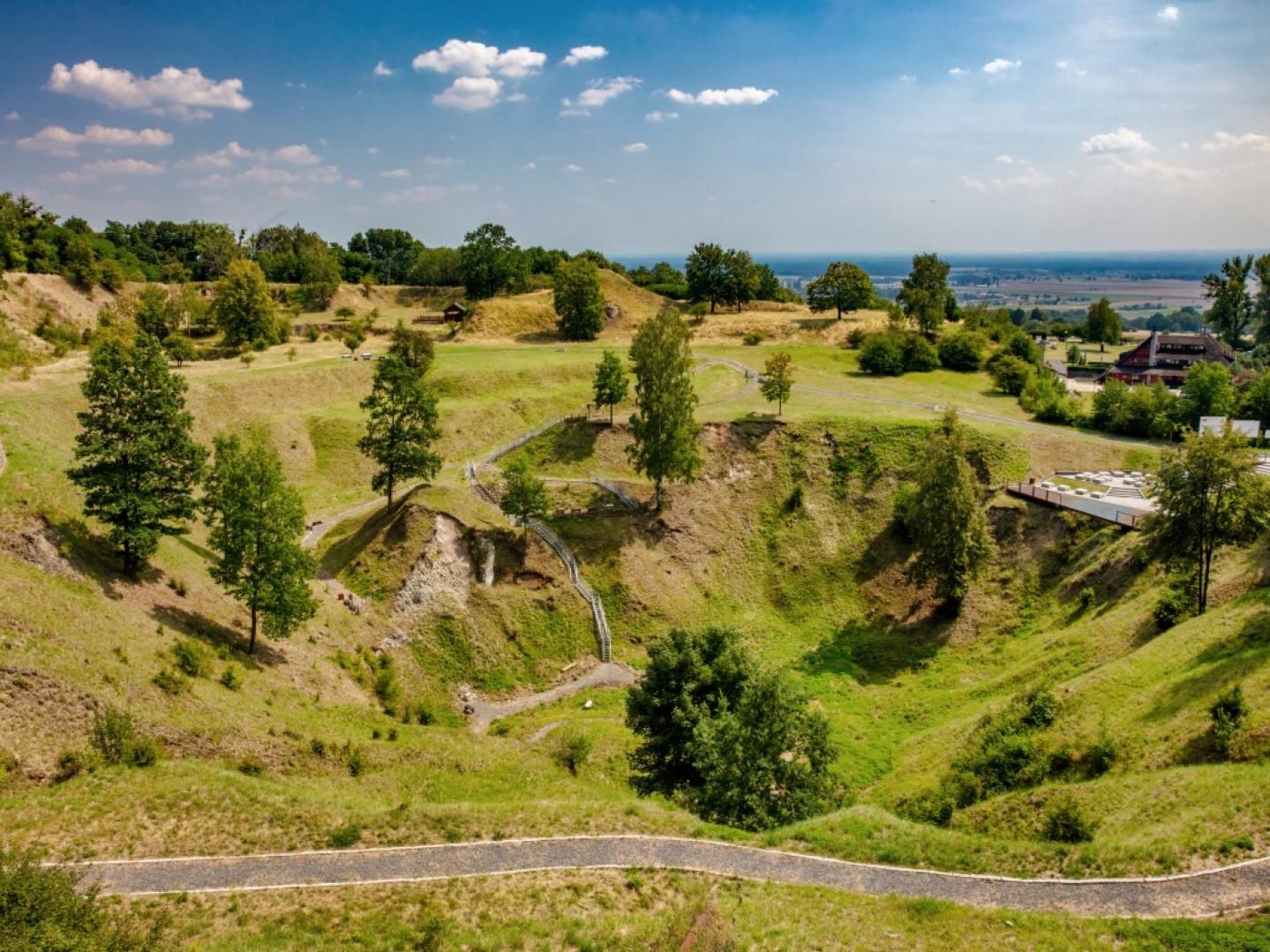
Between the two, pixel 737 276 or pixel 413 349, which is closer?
pixel 413 349

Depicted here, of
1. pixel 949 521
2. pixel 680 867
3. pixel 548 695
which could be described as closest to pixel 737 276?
pixel 949 521

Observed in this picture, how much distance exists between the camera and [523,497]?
55281 mm

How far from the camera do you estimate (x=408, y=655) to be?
49562 mm

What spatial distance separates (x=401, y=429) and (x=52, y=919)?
142 ft

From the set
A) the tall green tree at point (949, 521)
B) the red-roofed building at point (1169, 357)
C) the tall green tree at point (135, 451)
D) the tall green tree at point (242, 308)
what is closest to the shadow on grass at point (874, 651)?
the tall green tree at point (949, 521)

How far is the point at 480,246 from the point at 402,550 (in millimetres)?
81432

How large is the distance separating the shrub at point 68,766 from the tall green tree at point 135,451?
13.4 metres

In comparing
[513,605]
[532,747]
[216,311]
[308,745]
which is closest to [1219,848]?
[532,747]

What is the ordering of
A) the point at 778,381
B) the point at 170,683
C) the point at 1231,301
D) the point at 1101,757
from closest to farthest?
1. the point at 1101,757
2. the point at 170,683
3. the point at 778,381
4. the point at 1231,301

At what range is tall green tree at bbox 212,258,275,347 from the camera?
91.2 metres

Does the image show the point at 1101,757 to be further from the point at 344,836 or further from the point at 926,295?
the point at 926,295

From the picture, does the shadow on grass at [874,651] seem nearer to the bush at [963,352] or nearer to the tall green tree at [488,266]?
the bush at [963,352]

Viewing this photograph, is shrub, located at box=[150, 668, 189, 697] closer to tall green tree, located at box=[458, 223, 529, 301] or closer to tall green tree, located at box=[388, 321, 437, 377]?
tall green tree, located at box=[388, 321, 437, 377]

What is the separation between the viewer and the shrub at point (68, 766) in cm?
2653
